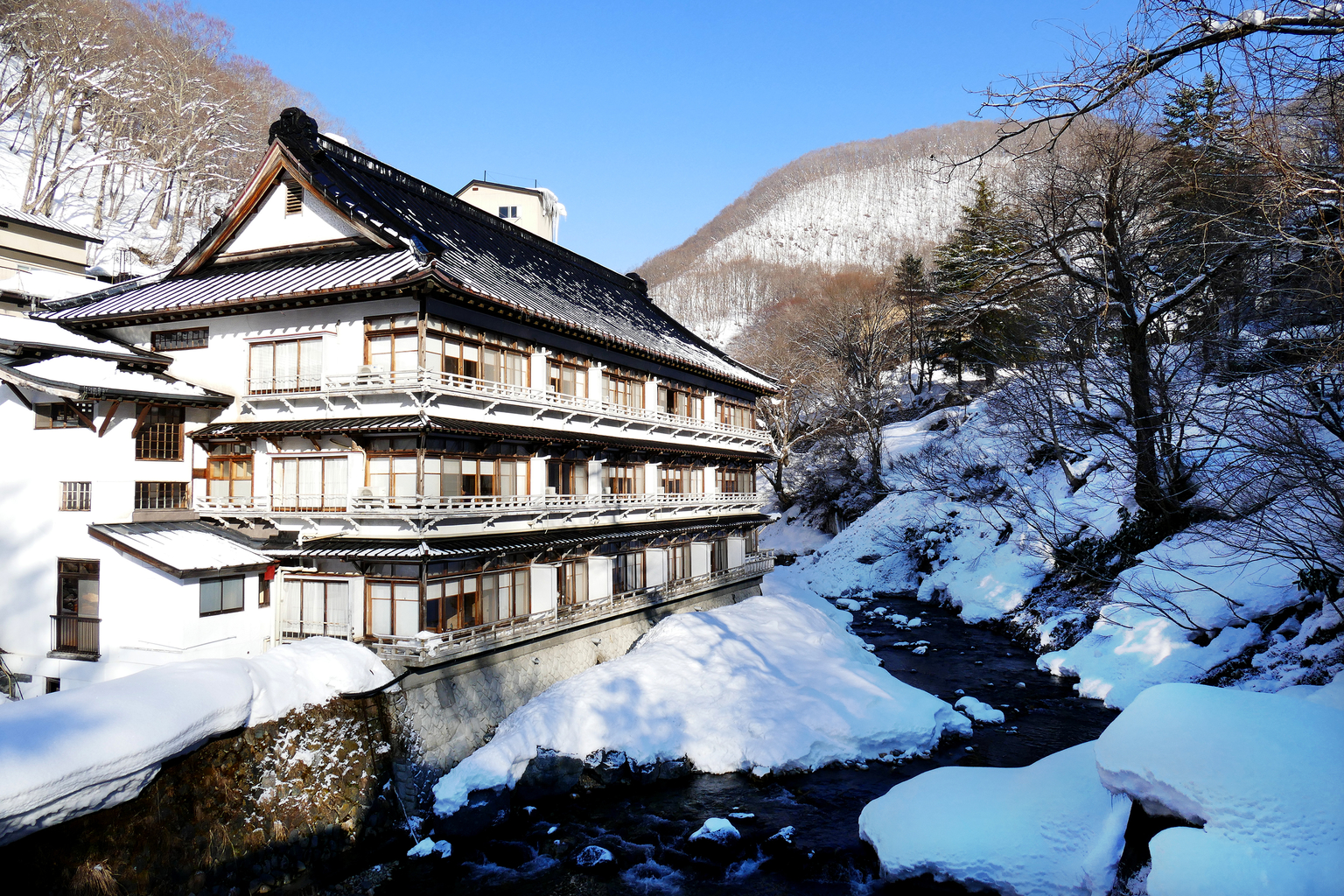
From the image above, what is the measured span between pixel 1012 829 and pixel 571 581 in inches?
658

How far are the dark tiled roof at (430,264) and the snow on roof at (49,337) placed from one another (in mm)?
880

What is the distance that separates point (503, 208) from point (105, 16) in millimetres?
49785

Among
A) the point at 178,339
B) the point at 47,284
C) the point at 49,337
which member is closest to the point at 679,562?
the point at 178,339

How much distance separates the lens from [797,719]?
2302 centimetres

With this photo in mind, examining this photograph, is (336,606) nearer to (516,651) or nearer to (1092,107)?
(516,651)

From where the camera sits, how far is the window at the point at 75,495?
21.1m

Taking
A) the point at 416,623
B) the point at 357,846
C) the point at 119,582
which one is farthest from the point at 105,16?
the point at 357,846

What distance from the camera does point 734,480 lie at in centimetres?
4300

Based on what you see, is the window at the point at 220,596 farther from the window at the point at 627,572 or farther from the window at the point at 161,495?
the window at the point at 627,572

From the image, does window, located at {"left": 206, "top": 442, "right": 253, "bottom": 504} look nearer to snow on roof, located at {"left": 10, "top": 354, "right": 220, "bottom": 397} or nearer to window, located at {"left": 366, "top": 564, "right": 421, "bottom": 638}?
snow on roof, located at {"left": 10, "top": 354, "right": 220, "bottom": 397}

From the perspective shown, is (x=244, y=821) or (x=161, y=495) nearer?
(x=244, y=821)

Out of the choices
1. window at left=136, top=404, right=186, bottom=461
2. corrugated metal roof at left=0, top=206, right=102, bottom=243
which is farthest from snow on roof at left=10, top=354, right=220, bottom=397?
corrugated metal roof at left=0, top=206, right=102, bottom=243

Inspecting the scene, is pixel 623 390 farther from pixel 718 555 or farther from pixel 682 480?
pixel 718 555

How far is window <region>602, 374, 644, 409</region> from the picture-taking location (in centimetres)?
3056
